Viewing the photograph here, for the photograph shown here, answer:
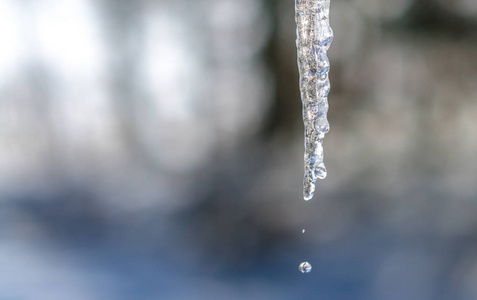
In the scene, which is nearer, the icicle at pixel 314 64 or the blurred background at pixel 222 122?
the icicle at pixel 314 64

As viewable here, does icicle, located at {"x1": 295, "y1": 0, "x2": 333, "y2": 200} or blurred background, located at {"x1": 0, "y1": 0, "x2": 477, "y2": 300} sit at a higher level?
blurred background, located at {"x1": 0, "y1": 0, "x2": 477, "y2": 300}

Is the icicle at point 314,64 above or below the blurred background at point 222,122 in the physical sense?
below

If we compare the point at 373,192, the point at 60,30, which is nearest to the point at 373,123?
the point at 373,192

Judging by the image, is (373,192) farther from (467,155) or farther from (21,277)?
(21,277)

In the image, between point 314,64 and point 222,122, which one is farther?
point 222,122

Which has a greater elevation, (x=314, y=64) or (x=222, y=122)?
(x=222, y=122)
